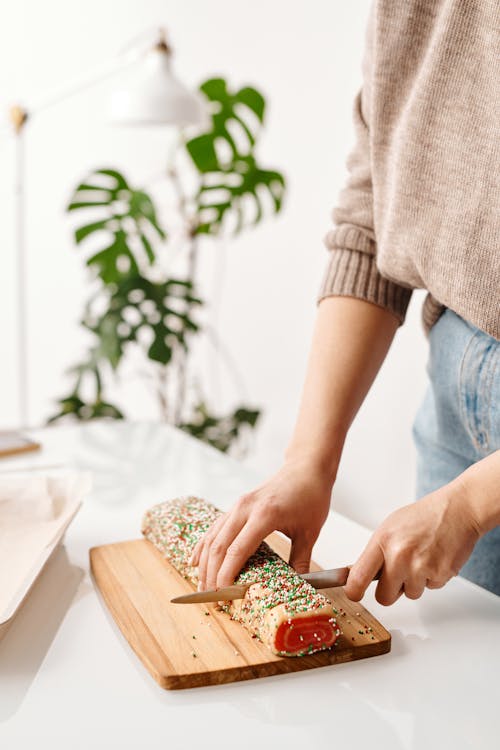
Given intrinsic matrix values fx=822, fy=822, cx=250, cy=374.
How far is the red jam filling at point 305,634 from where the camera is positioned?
0.66 metres

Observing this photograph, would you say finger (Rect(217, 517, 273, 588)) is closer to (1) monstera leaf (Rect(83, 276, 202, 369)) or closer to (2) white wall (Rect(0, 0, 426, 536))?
(1) monstera leaf (Rect(83, 276, 202, 369))

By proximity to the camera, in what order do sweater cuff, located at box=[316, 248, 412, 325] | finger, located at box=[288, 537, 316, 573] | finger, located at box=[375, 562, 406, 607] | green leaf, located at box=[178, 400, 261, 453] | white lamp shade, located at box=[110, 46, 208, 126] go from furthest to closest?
green leaf, located at box=[178, 400, 261, 453]
white lamp shade, located at box=[110, 46, 208, 126]
sweater cuff, located at box=[316, 248, 412, 325]
finger, located at box=[288, 537, 316, 573]
finger, located at box=[375, 562, 406, 607]

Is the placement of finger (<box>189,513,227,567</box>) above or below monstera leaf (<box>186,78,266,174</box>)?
below

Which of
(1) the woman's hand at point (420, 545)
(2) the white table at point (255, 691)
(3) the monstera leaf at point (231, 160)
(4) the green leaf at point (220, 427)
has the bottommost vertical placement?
(4) the green leaf at point (220, 427)

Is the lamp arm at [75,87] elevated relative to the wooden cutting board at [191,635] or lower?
elevated

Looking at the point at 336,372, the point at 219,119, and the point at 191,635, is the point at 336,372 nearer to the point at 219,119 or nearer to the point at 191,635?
the point at 191,635

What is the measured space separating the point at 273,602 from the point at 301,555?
0.50 feet

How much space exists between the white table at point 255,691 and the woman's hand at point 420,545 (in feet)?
0.19

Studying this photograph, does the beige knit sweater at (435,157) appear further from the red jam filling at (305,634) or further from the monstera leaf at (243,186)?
the monstera leaf at (243,186)

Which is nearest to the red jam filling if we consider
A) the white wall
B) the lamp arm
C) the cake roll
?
the cake roll

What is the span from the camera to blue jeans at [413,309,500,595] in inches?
34.6

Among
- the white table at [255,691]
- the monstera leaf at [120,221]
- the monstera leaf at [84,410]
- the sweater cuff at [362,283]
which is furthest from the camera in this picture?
the monstera leaf at [84,410]

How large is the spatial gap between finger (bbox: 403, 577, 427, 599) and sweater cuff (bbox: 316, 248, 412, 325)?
0.38 meters

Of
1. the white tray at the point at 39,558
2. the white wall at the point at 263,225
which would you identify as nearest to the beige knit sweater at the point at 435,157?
the white tray at the point at 39,558
